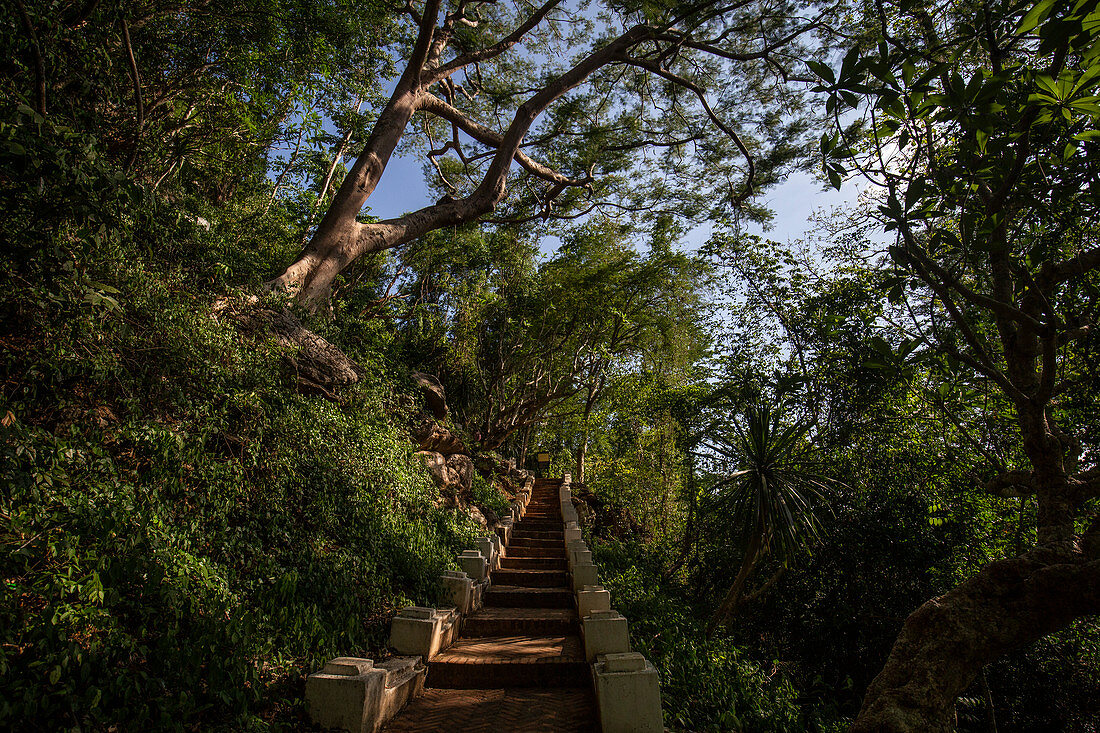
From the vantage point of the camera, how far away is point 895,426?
7.72 meters

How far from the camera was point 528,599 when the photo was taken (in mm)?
7078

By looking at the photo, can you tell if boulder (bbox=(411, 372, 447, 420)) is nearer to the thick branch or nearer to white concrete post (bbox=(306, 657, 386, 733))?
the thick branch

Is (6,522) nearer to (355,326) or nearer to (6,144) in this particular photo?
(6,144)

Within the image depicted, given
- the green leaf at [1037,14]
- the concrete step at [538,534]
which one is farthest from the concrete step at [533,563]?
the green leaf at [1037,14]

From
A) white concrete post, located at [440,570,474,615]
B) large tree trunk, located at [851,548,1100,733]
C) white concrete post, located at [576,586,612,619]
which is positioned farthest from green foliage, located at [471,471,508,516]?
large tree trunk, located at [851,548,1100,733]

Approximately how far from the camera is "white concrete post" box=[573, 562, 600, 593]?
21.5 feet

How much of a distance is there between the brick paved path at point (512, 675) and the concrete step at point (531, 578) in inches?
12.7

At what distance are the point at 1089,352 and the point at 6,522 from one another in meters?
10.2

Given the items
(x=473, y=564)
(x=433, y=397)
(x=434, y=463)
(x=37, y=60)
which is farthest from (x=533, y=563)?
(x=37, y=60)

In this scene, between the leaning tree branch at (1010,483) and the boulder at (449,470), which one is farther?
the boulder at (449,470)

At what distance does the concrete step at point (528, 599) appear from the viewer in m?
6.96

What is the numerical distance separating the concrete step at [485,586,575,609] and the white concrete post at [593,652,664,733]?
11.3 feet

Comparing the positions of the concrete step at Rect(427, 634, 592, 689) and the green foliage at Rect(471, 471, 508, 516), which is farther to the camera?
the green foliage at Rect(471, 471, 508, 516)

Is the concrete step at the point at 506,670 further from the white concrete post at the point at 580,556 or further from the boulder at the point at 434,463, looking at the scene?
the boulder at the point at 434,463
